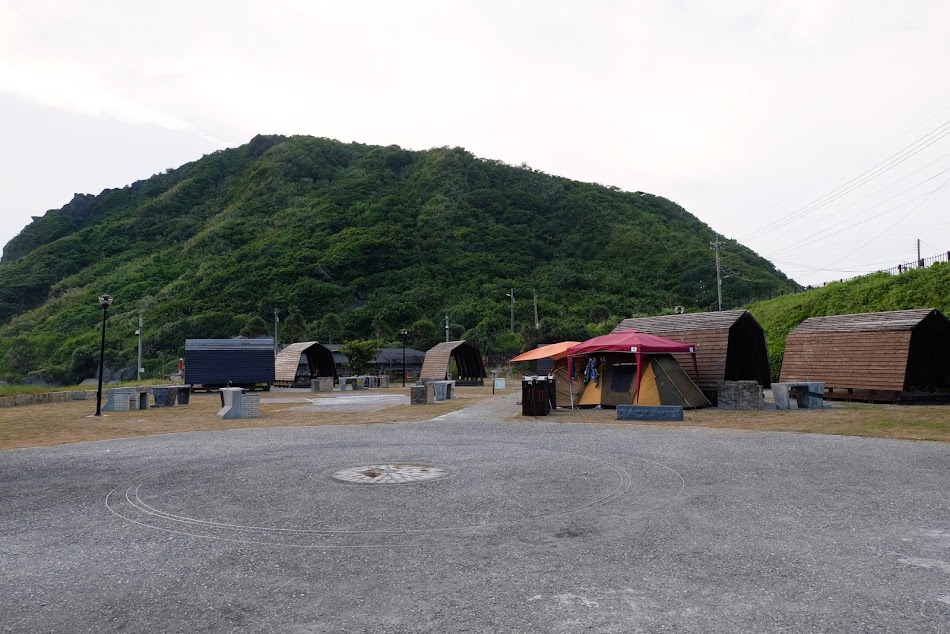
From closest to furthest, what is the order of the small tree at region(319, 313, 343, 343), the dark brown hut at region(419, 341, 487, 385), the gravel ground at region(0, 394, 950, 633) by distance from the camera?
1. the gravel ground at region(0, 394, 950, 633)
2. the dark brown hut at region(419, 341, 487, 385)
3. the small tree at region(319, 313, 343, 343)

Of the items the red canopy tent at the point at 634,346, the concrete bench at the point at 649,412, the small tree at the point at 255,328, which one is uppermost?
the small tree at the point at 255,328

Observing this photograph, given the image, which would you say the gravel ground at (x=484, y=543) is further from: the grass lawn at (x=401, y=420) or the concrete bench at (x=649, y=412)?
the concrete bench at (x=649, y=412)

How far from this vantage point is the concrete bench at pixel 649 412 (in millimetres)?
15531

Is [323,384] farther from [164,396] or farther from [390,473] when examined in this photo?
[390,473]

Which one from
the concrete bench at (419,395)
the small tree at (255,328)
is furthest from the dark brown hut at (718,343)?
the small tree at (255,328)

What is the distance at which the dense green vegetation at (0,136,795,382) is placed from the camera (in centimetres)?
7769

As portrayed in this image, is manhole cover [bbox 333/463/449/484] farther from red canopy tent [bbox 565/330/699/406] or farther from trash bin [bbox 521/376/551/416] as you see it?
red canopy tent [bbox 565/330/699/406]

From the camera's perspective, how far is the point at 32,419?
60.8 ft

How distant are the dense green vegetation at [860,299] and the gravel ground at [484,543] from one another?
693 inches

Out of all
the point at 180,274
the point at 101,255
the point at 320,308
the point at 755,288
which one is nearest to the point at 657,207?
the point at 755,288

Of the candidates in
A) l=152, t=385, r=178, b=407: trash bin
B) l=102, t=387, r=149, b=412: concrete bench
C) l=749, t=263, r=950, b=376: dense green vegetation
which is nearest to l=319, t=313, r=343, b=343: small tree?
l=152, t=385, r=178, b=407: trash bin

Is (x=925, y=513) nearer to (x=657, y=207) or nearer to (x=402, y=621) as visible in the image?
(x=402, y=621)

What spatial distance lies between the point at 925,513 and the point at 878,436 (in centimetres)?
681

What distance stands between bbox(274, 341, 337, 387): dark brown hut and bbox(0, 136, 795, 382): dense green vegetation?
2082 cm
